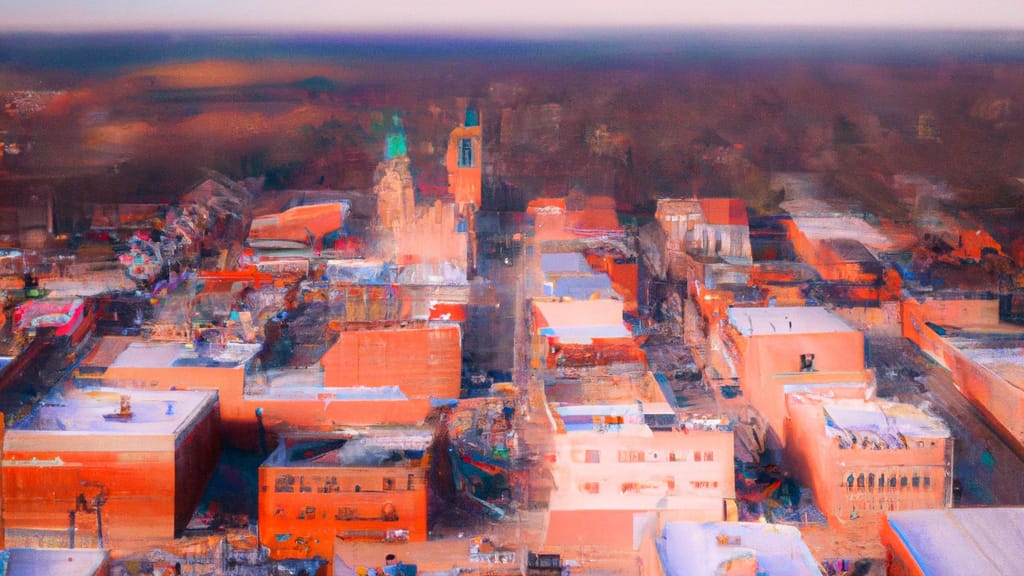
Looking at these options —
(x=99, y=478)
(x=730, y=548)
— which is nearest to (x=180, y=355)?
(x=99, y=478)

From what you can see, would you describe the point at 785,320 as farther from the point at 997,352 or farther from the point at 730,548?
the point at 730,548

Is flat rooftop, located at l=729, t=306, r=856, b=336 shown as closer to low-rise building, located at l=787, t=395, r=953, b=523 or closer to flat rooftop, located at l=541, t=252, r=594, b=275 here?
low-rise building, located at l=787, t=395, r=953, b=523

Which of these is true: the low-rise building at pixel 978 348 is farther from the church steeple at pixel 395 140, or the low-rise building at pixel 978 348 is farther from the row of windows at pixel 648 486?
the church steeple at pixel 395 140

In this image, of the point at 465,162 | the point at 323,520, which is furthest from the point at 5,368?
the point at 465,162

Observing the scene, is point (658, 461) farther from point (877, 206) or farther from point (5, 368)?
point (5, 368)

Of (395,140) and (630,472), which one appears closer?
(630,472)
